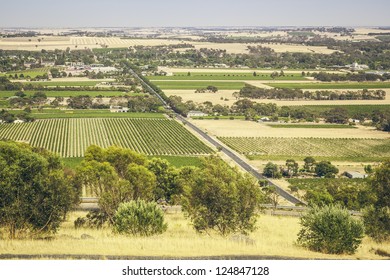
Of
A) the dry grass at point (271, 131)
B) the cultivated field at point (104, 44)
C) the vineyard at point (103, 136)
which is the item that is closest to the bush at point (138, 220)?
the vineyard at point (103, 136)

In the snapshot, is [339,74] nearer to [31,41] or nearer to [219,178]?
[31,41]

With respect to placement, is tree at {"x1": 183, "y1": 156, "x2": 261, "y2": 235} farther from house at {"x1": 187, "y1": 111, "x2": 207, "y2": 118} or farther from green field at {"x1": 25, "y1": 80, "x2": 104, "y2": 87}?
green field at {"x1": 25, "y1": 80, "x2": 104, "y2": 87}

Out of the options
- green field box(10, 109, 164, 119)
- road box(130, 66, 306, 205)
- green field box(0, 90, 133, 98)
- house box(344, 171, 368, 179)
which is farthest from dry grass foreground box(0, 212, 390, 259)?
green field box(0, 90, 133, 98)

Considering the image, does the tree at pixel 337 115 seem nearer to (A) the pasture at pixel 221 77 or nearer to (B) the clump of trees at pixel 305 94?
(B) the clump of trees at pixel 305 94

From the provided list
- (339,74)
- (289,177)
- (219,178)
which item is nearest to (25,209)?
(219,178)

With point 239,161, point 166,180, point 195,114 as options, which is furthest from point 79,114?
point 166,180

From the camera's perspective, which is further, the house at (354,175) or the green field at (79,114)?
the green field at (79,114)
